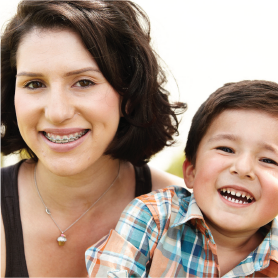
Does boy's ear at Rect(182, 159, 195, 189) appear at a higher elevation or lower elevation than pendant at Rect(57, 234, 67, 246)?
higher

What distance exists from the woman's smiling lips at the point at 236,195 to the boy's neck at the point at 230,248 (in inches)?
8.9

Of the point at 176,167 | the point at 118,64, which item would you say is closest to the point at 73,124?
the point at 118,64

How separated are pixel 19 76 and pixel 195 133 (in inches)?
40.7

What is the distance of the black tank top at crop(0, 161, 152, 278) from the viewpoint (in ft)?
7.57

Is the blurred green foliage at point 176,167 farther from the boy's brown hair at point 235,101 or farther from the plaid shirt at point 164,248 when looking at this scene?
the plaid shirt at point 164,248

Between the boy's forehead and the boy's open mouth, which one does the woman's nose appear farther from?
the boy's open mouth

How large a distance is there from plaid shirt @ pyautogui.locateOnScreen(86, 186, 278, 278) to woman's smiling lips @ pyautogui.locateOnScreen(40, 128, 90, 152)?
1.53 ft

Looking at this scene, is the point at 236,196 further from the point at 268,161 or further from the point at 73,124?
the point at 73,124

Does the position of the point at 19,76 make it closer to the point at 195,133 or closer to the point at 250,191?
the point at 195,133

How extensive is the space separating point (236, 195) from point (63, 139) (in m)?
0.97

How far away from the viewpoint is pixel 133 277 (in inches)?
74.4

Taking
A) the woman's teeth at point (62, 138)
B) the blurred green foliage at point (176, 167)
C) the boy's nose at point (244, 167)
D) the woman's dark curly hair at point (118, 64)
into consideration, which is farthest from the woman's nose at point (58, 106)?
the blurred green foliage at point (176, 167)

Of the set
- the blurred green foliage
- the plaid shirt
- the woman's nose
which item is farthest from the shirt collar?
the blurred green foliage

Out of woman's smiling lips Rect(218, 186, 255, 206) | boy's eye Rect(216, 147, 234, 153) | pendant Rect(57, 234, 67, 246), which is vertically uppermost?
boy's eye Rect(216, 147, 234, 153)
